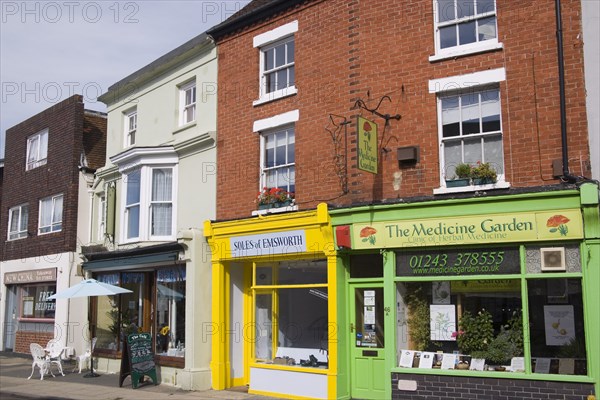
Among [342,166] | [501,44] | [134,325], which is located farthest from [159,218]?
[501,44]

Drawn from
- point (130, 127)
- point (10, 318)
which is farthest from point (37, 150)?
point (10, 318)

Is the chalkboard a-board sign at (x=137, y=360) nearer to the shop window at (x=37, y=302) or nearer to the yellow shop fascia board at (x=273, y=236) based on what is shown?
the yellow shop fascia board at (x=273, y=236)

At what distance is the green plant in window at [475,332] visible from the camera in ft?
36.3

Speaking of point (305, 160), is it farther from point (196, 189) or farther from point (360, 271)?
point (196, 189)

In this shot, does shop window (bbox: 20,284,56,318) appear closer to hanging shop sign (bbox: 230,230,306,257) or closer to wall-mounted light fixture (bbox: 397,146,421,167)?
hanging shop sign (bbox: 230,230,306,257)

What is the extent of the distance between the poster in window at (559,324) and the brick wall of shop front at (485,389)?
0.72 meters

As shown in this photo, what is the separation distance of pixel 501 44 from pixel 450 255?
12.8 ft

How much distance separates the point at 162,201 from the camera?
55.6 ft

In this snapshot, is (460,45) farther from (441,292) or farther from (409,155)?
(441,292)

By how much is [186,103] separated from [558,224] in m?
10.6

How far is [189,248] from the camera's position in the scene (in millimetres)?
15008

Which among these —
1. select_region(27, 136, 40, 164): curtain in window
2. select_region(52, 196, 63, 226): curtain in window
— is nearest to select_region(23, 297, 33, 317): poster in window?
select_region(52, 196, 63, 226): curtain in window

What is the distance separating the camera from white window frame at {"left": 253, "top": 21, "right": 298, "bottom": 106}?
1445cm

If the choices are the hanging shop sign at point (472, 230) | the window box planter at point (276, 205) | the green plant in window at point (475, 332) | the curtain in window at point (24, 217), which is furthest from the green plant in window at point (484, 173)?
the curtain in window at point (24, 217)
